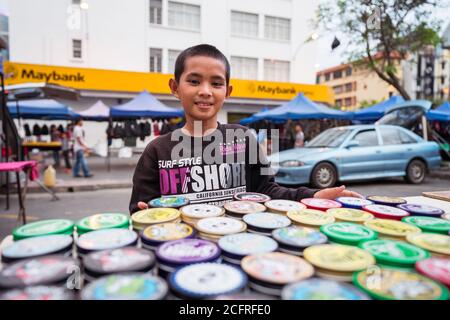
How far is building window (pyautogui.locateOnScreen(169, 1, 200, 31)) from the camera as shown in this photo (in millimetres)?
18391

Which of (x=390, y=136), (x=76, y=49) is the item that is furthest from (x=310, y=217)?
(x=76, y=49)

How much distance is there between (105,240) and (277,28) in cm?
2242

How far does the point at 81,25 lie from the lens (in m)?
16.4

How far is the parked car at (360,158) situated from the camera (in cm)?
658

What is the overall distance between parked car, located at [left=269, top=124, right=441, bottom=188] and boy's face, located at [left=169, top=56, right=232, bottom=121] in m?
5.24

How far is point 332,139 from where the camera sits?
7176 millimetres

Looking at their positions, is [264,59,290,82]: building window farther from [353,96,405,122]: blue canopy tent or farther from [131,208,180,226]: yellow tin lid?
[131,208,180,226]: yellow tin lid

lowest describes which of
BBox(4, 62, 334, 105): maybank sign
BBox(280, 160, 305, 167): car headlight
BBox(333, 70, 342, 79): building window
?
BBox(280, 160, 305, 167): car headlight

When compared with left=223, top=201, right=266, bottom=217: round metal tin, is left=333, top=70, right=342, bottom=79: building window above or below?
above

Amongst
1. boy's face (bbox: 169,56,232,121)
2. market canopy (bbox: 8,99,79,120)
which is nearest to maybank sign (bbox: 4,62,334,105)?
market canopy (bbox: 8,99,79,120)

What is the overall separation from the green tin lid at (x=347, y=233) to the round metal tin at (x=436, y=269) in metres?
0.15

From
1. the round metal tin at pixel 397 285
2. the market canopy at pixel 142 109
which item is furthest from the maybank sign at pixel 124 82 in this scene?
the round metal tin at pixel 397 285

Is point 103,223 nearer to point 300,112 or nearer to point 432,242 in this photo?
point 432,242
